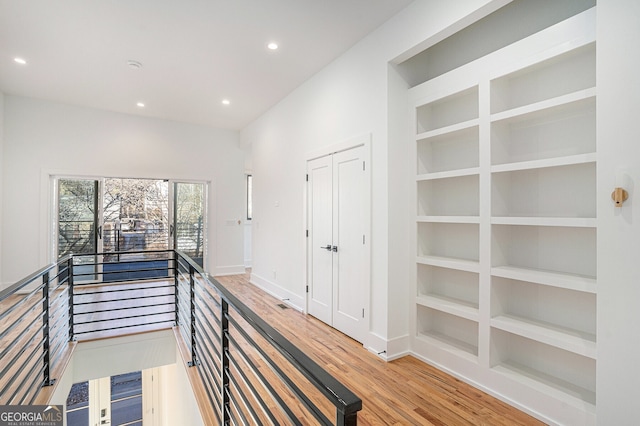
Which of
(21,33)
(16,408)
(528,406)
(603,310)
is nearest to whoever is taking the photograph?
(603,310)

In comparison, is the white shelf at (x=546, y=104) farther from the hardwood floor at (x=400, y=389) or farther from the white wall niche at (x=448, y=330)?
the hardwood floor at (x=400, y=389)

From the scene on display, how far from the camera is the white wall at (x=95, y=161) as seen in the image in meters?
4.97

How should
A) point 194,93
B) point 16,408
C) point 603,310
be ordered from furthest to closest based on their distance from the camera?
point 194,93
point 16,408
point 603,310

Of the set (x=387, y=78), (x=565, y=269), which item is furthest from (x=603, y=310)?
(x=387, y=78)

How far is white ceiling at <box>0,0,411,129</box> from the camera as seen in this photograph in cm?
277

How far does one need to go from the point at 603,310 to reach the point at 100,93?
6191 mm

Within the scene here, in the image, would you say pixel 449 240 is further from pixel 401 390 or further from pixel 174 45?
pixel 174 45

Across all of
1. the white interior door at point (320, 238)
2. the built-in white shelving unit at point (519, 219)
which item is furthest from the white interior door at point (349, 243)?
the built-in white shelving unit at point (519, 219)

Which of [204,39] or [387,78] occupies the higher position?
[204,39]

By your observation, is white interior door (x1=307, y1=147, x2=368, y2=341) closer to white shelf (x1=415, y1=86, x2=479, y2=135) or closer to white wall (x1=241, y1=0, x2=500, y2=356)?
white wall (x1=241, y1=0, x2=500, y2=356)

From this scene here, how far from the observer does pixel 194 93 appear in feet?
15.5

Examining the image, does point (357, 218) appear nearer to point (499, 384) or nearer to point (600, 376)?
point (499, 384)

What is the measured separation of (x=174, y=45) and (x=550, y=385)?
4.46m

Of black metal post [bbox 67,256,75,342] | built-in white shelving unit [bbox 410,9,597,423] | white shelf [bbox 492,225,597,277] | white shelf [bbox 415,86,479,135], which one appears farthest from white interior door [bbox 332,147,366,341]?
black metal post [bbox 67,256,75,342]
